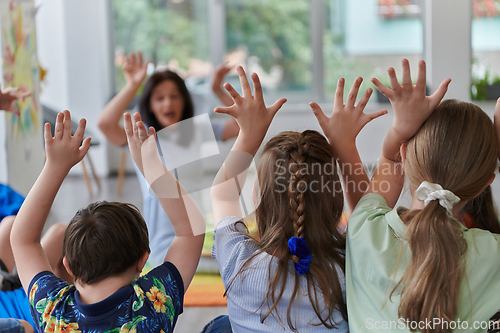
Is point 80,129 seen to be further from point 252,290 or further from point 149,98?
point 149,98

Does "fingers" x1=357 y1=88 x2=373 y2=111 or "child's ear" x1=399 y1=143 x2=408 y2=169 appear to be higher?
"fingers" x1=357 y1=88 x2=373 y2=111

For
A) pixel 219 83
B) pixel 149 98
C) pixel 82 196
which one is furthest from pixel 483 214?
pixel 82 196

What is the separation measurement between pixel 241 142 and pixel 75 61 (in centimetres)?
394

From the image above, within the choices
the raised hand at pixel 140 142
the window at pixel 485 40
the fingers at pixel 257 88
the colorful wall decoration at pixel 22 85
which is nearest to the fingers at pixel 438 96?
the fingers at pixel 257 88

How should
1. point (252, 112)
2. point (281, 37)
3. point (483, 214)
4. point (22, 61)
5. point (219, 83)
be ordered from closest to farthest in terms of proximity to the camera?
point (252, 112) → point (483, 214) → point (219, 83) → point (22, 61) → point (281, 37)

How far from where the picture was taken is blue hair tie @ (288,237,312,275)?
2.57 ft

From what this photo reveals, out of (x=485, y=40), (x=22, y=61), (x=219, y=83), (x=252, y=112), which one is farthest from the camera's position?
(x=485, y=40)

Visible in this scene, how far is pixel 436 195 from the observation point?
2.44ft

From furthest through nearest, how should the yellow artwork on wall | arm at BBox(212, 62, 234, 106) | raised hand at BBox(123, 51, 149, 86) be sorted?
the yellow artwork on wall < arm at BBox(212, 62, 234, 106) < raised hand at BBox(123, 51, 149, 86)

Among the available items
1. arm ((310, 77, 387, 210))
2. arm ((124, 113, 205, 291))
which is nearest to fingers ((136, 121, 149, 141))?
arm ((124, 113, 205, 291))

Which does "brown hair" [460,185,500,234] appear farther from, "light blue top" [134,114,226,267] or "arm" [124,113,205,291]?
"light blue top" [134,114,226,267]

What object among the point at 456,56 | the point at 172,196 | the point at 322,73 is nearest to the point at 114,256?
the point at 172,196

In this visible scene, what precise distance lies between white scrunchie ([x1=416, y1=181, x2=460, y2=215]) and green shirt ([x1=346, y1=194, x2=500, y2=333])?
53 mm

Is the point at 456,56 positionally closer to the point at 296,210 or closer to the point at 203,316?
the point at 203,316
